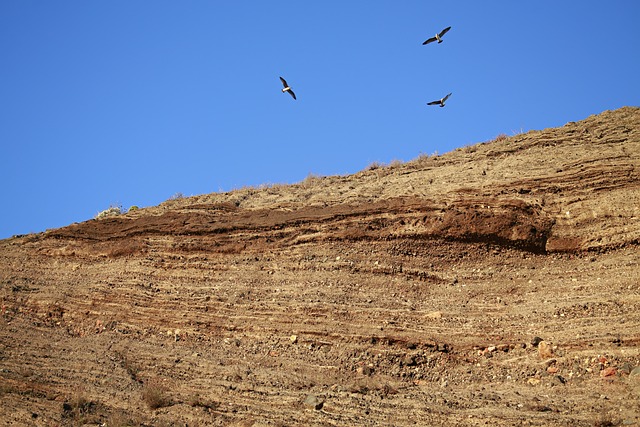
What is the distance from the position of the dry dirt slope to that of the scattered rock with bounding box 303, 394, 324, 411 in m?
0.04

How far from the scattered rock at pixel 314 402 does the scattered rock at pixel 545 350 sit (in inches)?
173

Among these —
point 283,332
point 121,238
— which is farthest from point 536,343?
point 121,238

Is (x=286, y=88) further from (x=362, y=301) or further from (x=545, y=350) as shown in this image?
(x=545, y=350)

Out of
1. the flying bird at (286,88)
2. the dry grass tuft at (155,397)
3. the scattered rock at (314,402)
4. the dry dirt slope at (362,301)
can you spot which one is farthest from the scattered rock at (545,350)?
the flying bird at (286,88)

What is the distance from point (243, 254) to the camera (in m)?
20.7

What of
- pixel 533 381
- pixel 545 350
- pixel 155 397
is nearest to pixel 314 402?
pixel 155 397

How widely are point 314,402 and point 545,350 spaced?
15.2ft

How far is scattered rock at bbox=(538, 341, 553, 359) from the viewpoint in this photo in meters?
15.5

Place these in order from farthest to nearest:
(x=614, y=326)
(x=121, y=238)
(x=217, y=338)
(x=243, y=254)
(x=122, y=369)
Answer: (x=121, y=238)
(x=243, y=254)
(x=217, y=338)
(x=122, y=369)
(x=614, y=326)

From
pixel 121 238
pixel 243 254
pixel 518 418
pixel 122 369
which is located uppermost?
pixel 121 238

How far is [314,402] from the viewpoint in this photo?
14695 millimetres

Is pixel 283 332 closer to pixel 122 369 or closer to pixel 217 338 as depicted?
pixel 217 338

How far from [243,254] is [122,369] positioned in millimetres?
4833

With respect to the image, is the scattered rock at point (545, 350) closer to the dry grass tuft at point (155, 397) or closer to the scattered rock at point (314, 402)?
the scattered rock at point (314, 402)
